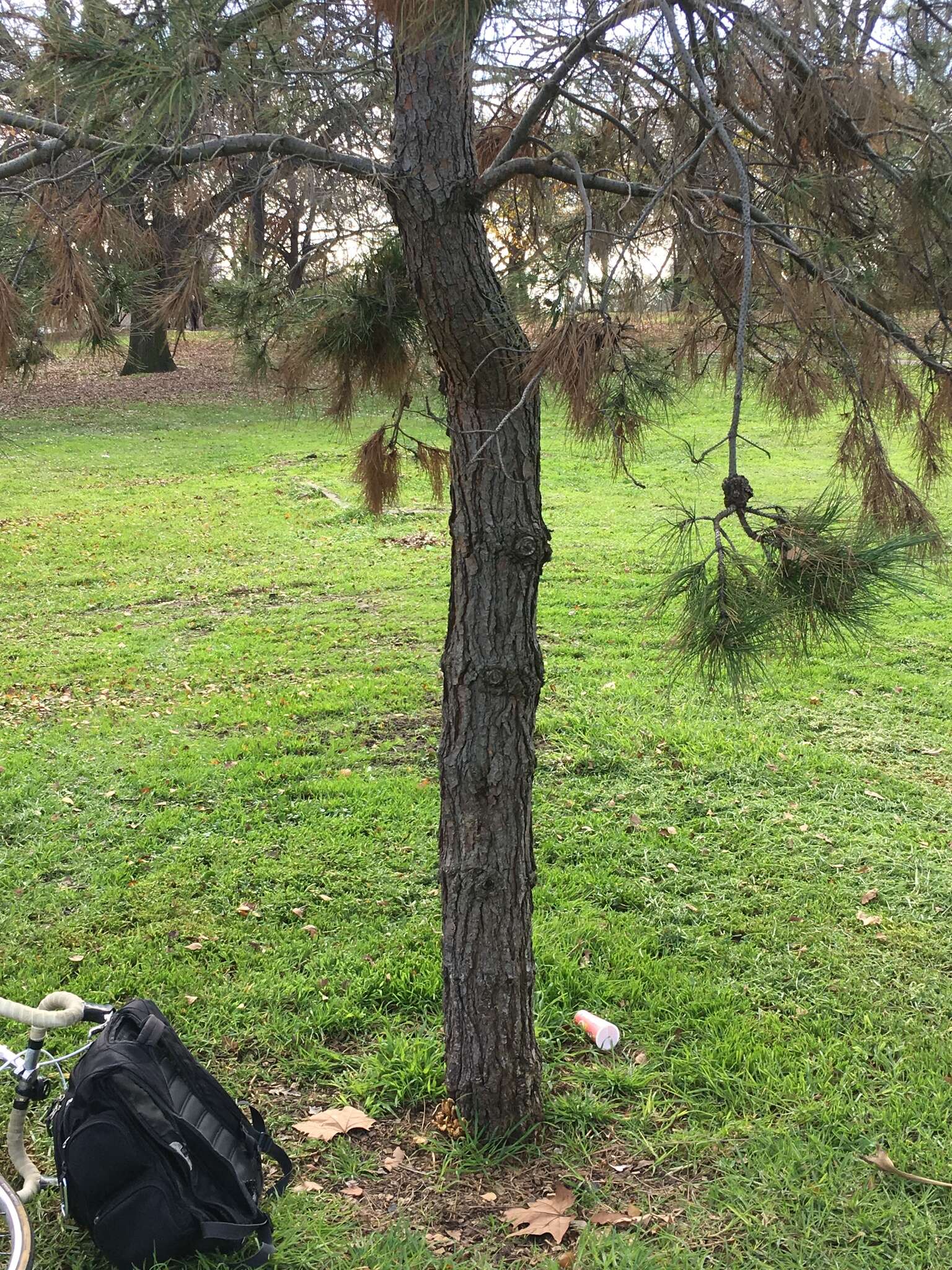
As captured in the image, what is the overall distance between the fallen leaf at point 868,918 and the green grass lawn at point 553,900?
3 cm

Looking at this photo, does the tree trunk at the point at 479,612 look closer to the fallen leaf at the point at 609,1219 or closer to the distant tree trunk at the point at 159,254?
the fallen leaf at the point at 609,1219

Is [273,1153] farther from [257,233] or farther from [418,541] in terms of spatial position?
[418,541]

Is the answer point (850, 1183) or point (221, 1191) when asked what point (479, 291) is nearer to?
point (221, 1191)

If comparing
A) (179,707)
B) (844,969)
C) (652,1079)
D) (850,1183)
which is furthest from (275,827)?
(850,1183)

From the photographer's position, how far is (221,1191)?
2443mm

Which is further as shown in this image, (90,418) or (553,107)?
(90,418)

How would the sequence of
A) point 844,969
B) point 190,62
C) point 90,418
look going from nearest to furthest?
point 190,62
point 844,969
point 90,418

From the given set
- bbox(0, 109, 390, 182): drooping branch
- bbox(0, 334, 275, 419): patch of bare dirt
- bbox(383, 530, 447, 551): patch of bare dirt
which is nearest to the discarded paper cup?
bbox(0, 109, 390, 182): drooping branch

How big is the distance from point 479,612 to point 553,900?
5.62ft

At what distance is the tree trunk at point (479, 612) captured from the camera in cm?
244

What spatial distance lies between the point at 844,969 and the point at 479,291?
2.63 m

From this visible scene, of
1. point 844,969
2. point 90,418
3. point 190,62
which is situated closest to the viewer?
point 190,62

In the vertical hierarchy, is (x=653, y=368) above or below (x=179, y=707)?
above

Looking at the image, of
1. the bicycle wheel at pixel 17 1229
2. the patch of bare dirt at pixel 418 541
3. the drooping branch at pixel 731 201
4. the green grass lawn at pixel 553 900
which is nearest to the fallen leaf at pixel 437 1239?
the green grass lawn at pixel 553 900
